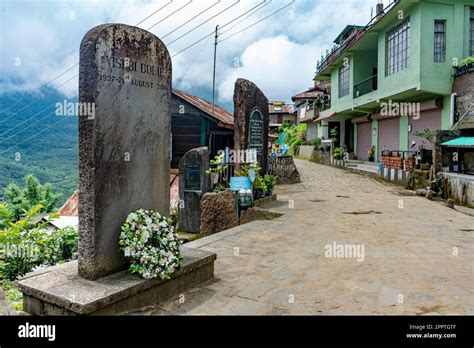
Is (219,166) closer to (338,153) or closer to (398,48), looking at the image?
(398,48)

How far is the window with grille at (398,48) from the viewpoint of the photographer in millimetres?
16125

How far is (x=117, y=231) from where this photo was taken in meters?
3.77

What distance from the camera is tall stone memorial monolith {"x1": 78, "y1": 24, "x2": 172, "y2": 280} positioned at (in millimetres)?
3498

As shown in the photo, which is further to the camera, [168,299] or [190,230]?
[190,230]

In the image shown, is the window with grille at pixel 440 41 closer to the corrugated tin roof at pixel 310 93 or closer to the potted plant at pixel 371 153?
the potted plant at pixel 371 153

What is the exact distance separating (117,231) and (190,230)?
20.2 ft

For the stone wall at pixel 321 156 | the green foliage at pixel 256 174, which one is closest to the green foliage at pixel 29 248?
the green foliage at pixel 256 174

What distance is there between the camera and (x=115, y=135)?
3.69 metres

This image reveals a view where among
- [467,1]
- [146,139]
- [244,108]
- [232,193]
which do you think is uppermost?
[467,1]

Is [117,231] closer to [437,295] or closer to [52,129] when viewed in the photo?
[437,295]

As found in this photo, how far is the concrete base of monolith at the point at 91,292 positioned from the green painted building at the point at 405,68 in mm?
14188
